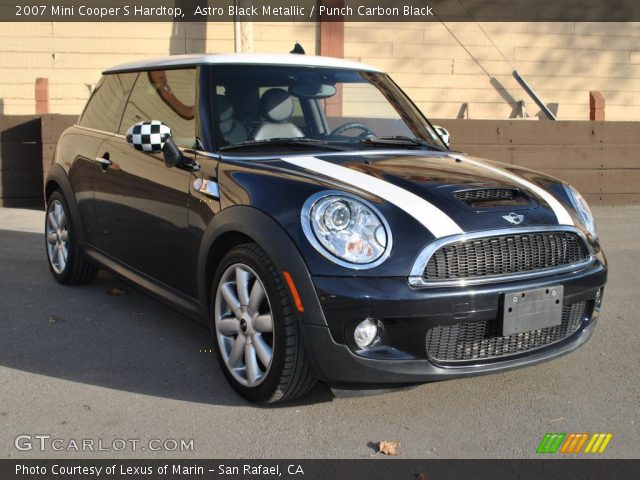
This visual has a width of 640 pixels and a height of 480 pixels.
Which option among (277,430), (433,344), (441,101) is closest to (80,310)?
(277,430)

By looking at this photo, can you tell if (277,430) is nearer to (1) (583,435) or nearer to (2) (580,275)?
(1) (583,435)

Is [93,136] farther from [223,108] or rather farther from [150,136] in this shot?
[223,108]

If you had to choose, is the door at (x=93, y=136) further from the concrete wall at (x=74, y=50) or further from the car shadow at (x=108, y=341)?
the concrete wall at (x=74, y=50)

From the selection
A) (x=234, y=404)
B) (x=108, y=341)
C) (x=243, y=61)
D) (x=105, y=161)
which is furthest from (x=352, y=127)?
(x=108, y=341)

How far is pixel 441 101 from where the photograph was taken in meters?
13.1

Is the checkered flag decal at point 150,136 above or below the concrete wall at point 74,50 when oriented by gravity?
below

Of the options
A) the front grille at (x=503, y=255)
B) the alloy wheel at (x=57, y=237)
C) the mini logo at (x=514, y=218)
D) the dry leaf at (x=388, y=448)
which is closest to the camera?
the dry leaf at (x=388, y=448)

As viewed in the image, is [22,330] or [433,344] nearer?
[433,344]

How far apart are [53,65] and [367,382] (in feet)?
33.9

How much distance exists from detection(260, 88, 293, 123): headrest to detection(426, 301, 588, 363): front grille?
4.99 ft

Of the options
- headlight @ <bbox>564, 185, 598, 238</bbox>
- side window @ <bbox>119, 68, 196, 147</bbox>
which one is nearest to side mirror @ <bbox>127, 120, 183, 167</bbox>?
side window @ <bbox>119, 68, 196, 147</bbox>

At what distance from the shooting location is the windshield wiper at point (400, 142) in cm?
425

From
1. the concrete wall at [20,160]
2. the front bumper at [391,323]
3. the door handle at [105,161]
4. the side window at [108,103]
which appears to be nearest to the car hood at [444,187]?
the front bumper at [391,323]

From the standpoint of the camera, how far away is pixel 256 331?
11.3 feet
